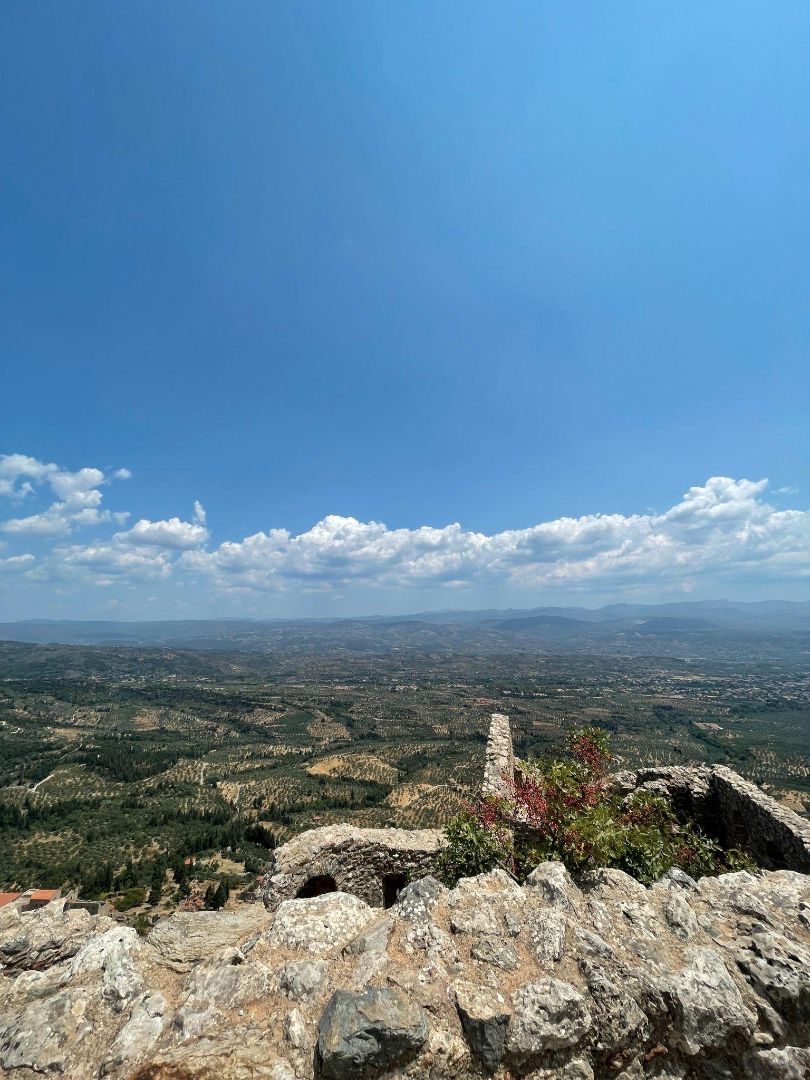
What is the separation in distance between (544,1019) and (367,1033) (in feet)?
4.51

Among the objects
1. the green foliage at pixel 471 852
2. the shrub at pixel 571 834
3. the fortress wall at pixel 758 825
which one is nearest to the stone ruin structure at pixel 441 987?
the shrub at pixel 571 834

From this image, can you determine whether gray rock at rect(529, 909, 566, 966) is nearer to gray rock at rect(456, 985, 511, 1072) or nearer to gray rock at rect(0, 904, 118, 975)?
gray rock at rect(456, 985, 511, 1072)

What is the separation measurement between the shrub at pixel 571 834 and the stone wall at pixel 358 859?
176 centimetres

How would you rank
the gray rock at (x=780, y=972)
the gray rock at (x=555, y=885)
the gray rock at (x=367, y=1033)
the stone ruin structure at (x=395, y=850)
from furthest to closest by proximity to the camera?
the stone ruin structure at (x=395, y=850) → the gray rock at (x=555, y=885) → the gray rock at (x=780, y=972) → the gray rock at (x=367, y=1033)

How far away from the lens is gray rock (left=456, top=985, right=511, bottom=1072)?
3.36 meters

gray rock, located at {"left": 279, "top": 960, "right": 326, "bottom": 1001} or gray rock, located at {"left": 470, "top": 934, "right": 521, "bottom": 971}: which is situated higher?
gray rock, located at {"left": 279, "top": 960, "right": 326, "bottom": 1001}

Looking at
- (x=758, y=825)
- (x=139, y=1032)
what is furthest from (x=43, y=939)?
(x=758, y=825)

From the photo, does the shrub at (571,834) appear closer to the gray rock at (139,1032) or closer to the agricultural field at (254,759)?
the agricultural field at (254,759)

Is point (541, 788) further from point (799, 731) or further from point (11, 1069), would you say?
point (799, 731)

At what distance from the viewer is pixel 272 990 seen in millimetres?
3709

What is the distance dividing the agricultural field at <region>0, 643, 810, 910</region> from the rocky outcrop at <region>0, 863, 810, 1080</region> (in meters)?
4.03

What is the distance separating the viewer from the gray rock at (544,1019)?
340cm

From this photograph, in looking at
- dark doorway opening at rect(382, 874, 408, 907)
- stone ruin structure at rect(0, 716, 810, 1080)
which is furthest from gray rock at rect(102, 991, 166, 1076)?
dark doorway opening at rect(382, 874, 408, 907)

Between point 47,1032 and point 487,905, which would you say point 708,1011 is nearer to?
point 487,905
